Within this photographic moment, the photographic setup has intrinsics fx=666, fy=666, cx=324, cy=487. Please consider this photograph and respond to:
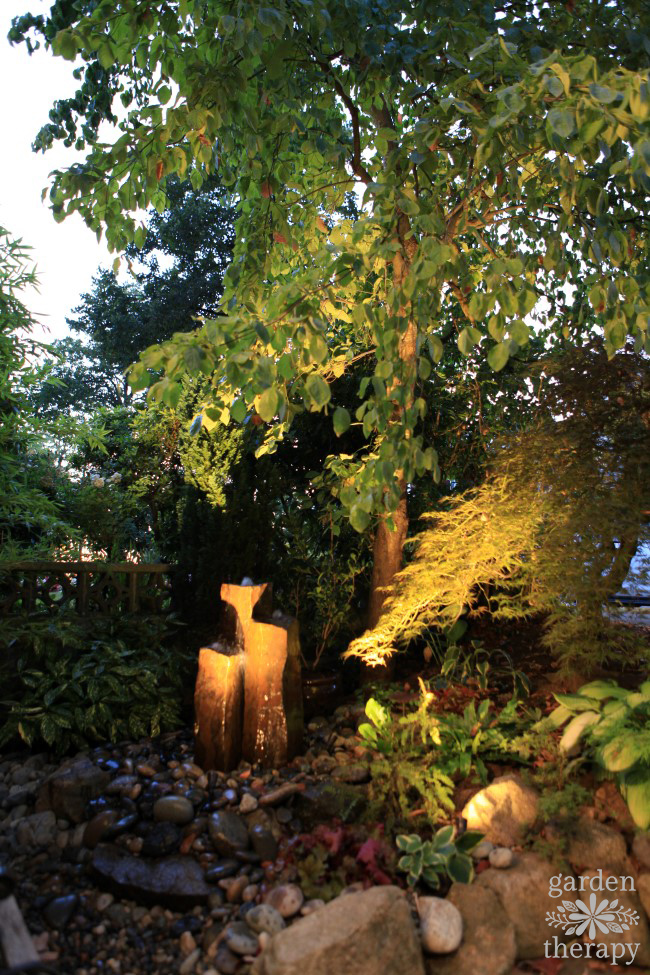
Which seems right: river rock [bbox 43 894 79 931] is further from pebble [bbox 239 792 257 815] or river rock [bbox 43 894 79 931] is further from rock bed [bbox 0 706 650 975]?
pebble [bbox 239 792 257 815]

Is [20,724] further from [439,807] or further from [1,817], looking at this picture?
[439,807]

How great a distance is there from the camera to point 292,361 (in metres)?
1.97

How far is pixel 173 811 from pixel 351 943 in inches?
36.8

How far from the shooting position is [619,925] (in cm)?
172

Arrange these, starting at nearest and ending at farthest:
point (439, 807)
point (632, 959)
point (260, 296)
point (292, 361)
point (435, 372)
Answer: point (632, 959) → point (292, 361) → point (439, 807) → point (260, 296) → point (435, 372)

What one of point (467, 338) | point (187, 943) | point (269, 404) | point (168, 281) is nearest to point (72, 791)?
point (187, 943)

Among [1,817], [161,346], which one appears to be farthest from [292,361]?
[1,817]

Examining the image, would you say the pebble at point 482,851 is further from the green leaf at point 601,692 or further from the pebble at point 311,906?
the green leaf at point 601,692

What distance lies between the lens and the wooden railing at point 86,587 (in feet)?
11.2

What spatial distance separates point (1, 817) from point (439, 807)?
1538mm

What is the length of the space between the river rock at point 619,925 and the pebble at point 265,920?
80 cm

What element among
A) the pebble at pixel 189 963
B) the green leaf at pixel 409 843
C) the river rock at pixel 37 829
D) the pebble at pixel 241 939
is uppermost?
the green leaf at pixel 409 843

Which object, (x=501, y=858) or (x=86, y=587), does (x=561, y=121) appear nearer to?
(x=501, y=858)

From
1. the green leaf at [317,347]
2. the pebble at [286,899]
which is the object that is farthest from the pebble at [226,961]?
the green leaf at [317,347]
